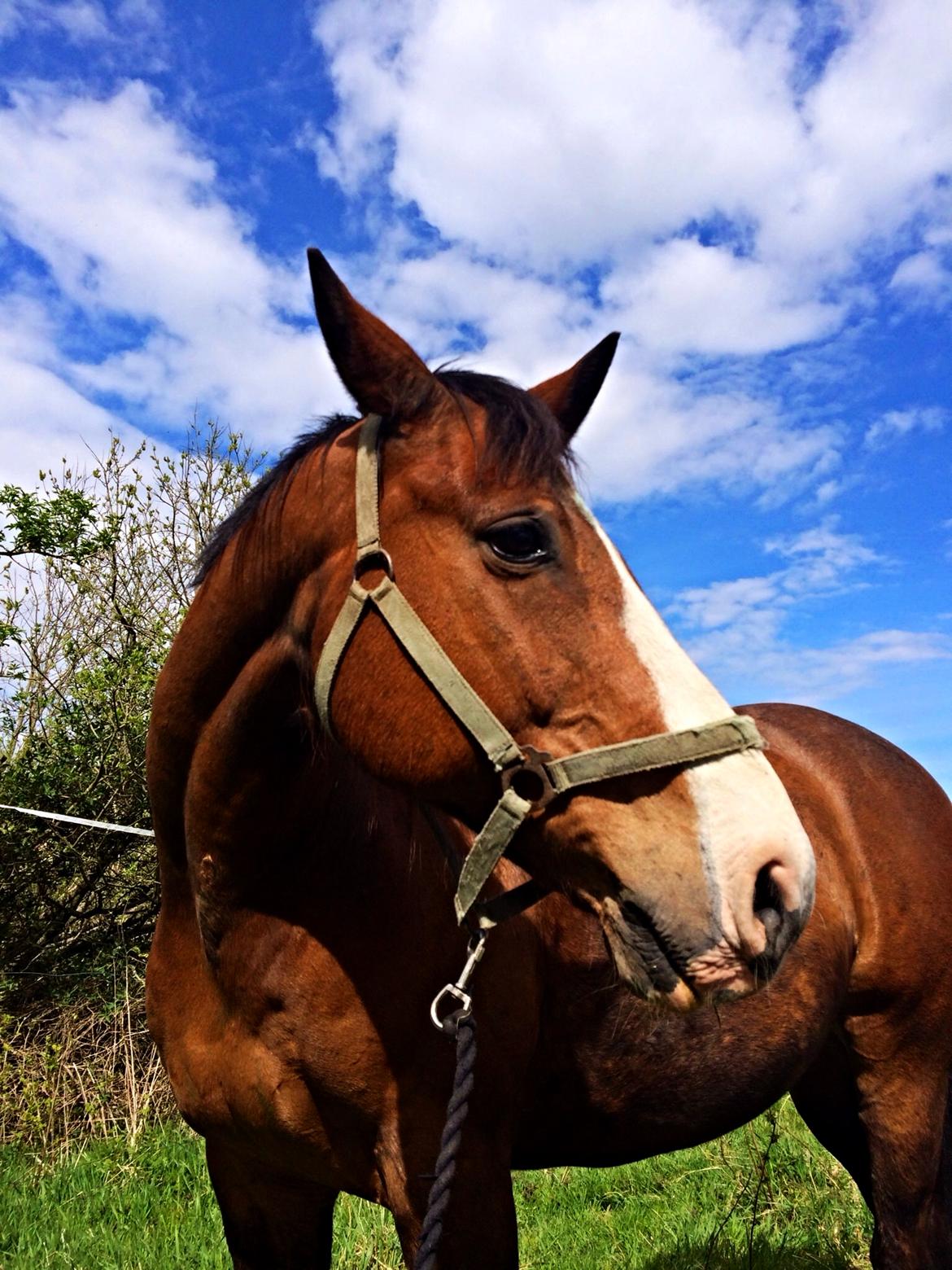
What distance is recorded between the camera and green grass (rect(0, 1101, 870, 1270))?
4023mm

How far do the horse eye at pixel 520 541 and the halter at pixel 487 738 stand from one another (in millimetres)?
223

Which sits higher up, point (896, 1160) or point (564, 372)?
point (564, 372)

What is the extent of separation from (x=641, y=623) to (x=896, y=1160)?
279 centimetres

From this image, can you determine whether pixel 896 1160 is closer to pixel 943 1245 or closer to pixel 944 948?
pixel 943 1245

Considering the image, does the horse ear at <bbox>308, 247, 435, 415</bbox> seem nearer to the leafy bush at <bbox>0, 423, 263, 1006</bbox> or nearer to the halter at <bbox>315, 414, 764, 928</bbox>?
the halter at <bbox>315, 414, 764, 928</bbox>

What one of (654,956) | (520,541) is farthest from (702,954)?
(520,541)

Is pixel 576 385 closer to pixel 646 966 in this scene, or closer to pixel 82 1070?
pixel 646 966

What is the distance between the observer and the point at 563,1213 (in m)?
4.61

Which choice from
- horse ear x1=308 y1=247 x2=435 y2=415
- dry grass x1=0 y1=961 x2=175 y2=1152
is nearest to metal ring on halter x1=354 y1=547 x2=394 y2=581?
A: horse ear x1=308 y1=247 x2=435 y2=415

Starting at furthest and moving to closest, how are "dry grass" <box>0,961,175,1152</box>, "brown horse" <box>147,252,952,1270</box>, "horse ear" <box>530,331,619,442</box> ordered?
"dry grass" <box>0,961,175,1152</box>
"horse ear" <box>530,331,619,442</box>
"brown horse" <box>147,252,952,1270</box>

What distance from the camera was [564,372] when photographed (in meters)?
2.56

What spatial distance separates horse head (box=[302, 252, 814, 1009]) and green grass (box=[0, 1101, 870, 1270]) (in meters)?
2.64

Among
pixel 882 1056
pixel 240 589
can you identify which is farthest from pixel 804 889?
pixel 882 1056

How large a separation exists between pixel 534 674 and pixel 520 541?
0.29 metres
